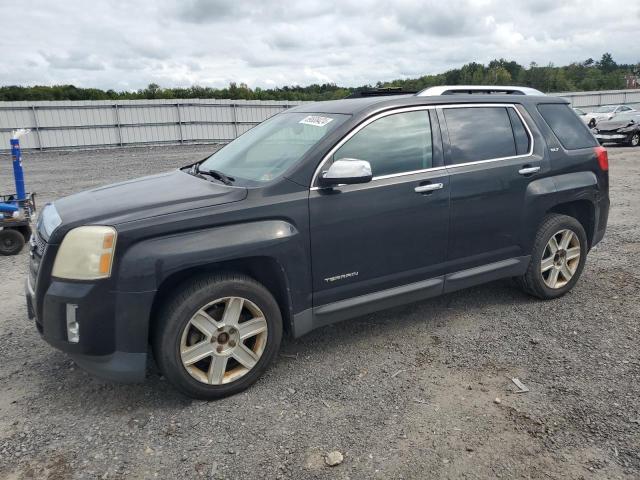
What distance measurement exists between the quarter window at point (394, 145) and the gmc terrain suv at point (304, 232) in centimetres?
1

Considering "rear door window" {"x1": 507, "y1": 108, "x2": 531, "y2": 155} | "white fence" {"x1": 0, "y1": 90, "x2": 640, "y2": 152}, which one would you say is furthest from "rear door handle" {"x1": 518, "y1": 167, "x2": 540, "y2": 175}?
"white fence" {"x1": 0, "y1": 90, "x2": 640, "y2": 152}

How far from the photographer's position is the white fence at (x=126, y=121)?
20.6 meters

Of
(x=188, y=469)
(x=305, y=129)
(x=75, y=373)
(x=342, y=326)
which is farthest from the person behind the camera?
(x=342, y=326)

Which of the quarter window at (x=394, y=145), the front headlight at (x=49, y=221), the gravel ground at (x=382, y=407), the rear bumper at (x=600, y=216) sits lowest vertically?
the gravel ground at (x=382, y=407)

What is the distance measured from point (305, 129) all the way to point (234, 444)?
7.43ft

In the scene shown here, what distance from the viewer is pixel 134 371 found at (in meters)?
2.97

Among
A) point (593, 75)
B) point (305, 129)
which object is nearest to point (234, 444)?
point (305, 129)

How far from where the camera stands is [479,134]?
164 inches

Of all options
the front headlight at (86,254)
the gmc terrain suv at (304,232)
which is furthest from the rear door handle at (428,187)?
the front headlight at (86,254)

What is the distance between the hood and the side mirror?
55cm

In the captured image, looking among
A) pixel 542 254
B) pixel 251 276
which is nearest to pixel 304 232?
pixel 251 276

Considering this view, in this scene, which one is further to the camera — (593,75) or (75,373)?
(593,75)

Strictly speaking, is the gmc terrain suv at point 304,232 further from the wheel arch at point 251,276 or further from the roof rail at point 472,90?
the roof rail at point 472,90

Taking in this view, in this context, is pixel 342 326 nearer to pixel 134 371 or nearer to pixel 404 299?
pixel 404 299
